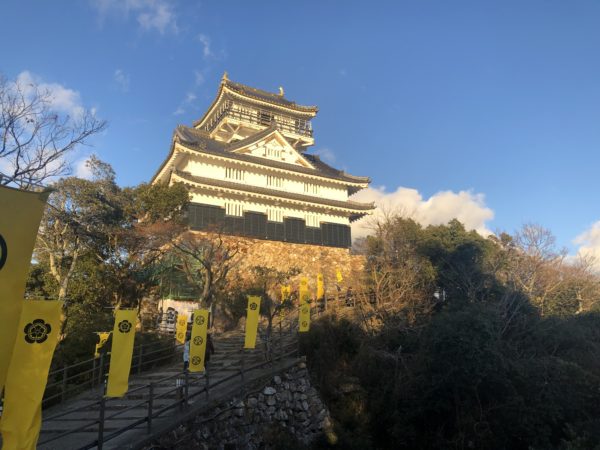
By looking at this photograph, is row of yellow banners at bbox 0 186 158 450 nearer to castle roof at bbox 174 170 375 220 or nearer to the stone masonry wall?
Answer: the stone masonry wall

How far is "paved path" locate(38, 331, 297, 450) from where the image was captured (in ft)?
26.0

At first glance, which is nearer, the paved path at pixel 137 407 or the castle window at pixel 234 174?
the paved path at pixel 137 407

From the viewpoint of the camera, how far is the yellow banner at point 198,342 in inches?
401

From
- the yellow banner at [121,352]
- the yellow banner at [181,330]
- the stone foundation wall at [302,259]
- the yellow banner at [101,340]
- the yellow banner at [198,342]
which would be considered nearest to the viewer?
the yellow banner at [121,352]

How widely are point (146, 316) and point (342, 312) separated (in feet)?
29.3

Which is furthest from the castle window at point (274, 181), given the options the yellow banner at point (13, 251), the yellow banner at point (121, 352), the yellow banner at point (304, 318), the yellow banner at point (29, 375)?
the yellow banner at point (13, 251)

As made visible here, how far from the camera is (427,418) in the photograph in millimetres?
11773

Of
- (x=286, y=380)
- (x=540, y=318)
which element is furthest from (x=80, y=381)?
(x=540, y=318)

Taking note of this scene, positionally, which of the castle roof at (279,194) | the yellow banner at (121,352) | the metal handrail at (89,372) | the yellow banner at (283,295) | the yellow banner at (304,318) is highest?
the castle roof at (279,194)

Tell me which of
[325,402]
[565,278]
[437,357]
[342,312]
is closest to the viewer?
[437,357]

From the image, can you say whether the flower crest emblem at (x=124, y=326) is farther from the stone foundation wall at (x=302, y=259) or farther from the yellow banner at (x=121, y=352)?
the stone foundation wall at (x=302, y=259)

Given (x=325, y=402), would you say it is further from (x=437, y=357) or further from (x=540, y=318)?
(x=540, y=318)

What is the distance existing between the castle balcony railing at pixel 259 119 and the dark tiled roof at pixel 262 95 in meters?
1.09

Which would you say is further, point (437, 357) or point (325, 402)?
point (325, 402)
